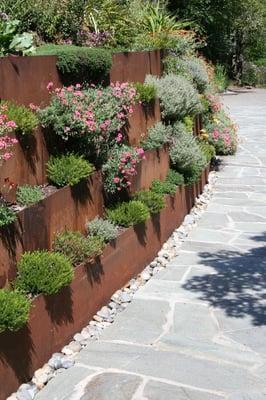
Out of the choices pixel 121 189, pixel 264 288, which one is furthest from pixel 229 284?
pixel 121 189

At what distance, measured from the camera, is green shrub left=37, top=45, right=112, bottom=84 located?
629 centimetres

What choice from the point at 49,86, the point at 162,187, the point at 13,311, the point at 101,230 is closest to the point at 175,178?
the point at 162,187

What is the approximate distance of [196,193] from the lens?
413 inches

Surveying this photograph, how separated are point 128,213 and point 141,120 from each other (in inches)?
78.3

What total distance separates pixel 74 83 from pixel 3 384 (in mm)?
3436

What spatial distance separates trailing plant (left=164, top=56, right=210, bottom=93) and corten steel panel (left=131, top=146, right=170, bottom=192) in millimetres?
2404

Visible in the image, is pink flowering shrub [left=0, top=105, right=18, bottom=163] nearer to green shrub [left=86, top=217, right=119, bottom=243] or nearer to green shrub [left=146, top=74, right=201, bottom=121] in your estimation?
green shrub [left=86, top=217, right=119, bottom=243]

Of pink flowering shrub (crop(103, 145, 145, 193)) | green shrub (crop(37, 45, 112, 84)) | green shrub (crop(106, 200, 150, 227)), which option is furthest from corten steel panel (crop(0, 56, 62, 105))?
green shrub (crop(106, 200, 150, 227))

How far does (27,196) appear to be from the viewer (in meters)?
5.17

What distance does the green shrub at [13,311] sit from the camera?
411 cm

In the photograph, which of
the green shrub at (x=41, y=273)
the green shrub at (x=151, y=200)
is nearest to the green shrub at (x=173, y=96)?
the green shrub at (x=151, y=200)

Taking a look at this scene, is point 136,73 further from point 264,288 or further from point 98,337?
point 98,337

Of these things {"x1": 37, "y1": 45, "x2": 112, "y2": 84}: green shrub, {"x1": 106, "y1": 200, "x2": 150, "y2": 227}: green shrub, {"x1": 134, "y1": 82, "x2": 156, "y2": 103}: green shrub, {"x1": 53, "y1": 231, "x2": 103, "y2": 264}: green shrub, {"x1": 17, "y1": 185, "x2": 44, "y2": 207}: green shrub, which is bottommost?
{"x1": 106, "y1": 200, "x2": 150, "y2": 227}: green shrub

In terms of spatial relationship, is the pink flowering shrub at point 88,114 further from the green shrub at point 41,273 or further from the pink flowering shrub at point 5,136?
the green shrub at point 41,273
